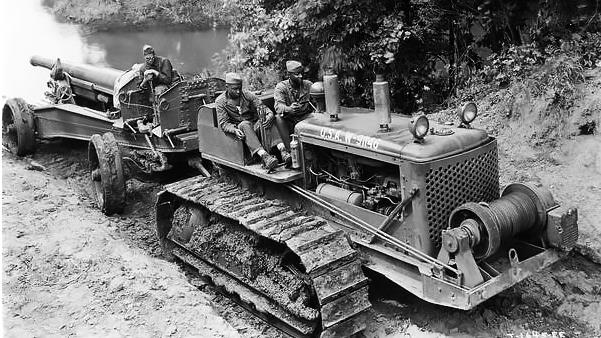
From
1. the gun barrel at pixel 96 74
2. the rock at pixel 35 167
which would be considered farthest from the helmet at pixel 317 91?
the rock at pixel 35 167

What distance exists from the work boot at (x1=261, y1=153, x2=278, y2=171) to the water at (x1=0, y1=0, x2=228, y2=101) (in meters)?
13.9

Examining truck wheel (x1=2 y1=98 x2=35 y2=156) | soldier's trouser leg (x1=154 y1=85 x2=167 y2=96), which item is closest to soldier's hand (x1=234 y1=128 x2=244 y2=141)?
soldier's trouser leg (x1=154 y1=85 x2=167 y2=96)

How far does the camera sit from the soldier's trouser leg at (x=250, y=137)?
299 inches

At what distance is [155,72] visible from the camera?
10.5 meters

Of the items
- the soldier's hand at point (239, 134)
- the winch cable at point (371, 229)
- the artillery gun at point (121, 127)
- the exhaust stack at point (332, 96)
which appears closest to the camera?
the winch cable at point (371, 229)

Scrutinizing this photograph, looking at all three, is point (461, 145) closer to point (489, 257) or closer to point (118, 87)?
point (489, 257)

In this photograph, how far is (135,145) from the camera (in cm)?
1066

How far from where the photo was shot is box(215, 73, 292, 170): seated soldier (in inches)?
299

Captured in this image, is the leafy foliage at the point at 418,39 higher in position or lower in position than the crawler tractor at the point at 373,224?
higher

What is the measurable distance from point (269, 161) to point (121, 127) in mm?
4173

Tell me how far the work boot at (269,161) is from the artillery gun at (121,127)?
243 cm

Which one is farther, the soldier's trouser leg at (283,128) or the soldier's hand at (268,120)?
the soldier's trouser leg at (283,128)

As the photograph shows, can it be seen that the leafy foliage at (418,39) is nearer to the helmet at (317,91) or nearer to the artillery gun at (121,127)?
the artillery gun at (121,127)

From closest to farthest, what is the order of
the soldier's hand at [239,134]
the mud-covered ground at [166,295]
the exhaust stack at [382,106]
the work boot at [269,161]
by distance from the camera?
the mud-covered ground at [166,295]
the exhaust stack at [382,106]
the work boot at [269,161]
the soldier's hand at [239,134]
